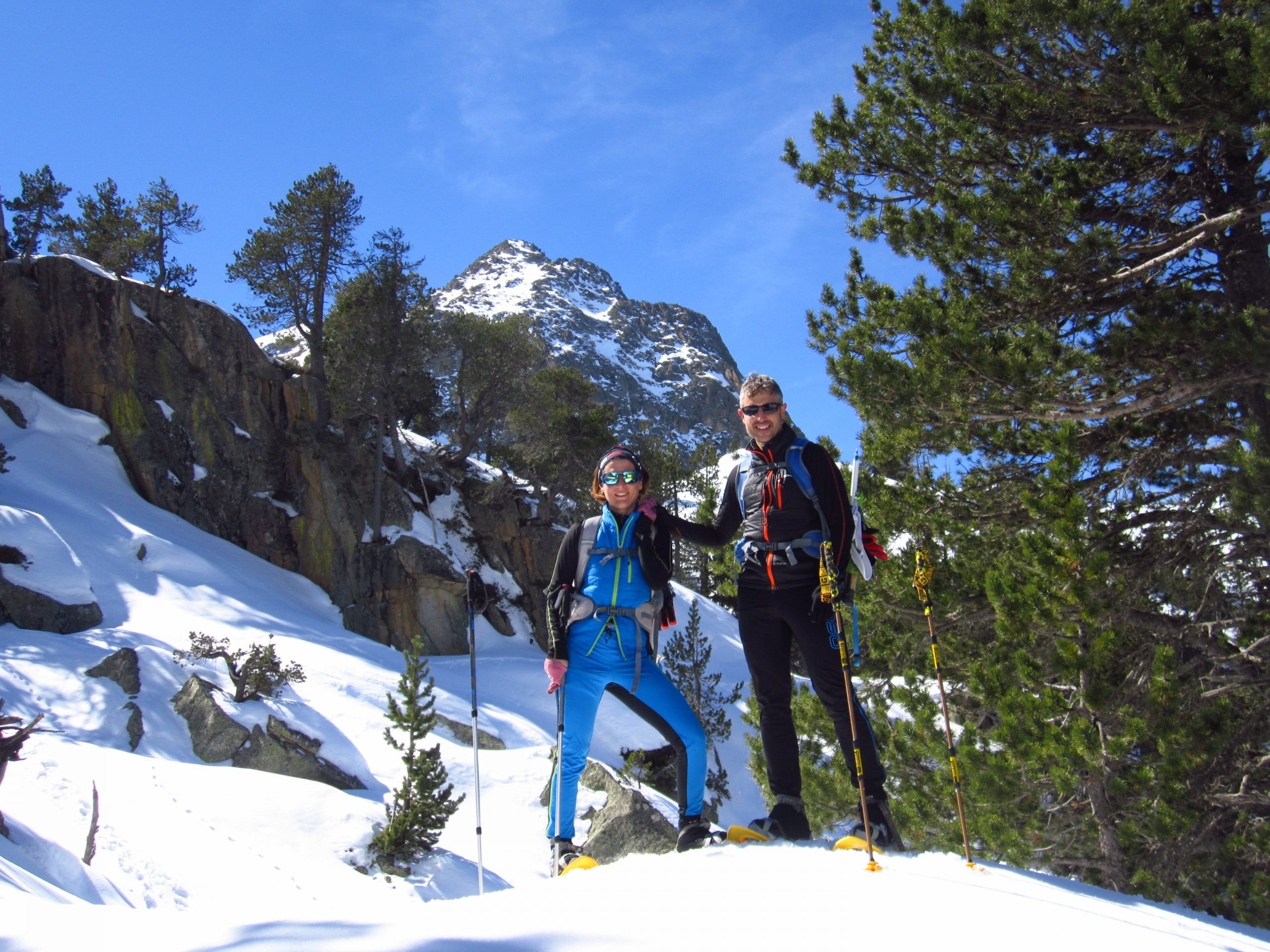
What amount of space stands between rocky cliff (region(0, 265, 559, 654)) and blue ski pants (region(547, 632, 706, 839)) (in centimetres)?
1829

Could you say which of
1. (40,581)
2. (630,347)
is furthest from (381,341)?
(630,347)

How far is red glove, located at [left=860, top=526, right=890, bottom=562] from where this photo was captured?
12.9 ft

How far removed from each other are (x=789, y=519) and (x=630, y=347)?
170 m

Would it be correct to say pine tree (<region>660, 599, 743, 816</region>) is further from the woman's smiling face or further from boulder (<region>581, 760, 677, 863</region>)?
the woman's smiling face

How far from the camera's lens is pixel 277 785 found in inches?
381

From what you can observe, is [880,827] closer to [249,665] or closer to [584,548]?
[584,548]

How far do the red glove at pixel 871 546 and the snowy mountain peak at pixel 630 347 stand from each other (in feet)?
372

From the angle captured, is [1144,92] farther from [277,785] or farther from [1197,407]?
[277,785]

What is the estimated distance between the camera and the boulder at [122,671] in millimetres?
11820

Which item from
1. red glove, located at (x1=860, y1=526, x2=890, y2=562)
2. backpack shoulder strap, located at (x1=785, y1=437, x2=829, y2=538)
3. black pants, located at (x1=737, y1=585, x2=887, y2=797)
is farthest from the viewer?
red glove, located at (x1=860, y1=526, x2=890, y2=562)

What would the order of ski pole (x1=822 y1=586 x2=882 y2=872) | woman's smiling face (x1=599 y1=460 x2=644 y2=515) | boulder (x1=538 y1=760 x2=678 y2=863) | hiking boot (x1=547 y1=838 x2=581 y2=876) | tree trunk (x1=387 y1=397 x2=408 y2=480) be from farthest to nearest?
tree trunk (x1=387 y1=397 x2=408 y2=480)
boulder (x1=538 y1=760 x2=678 y2=863)
woman's smiling face (x1=599 y1=460 x2=644 y2=515)
hiking boot (x1=547 y1=838 x2=581 y2=876)
ski pole (x1=822 y1=586 x2=882 y2=872)

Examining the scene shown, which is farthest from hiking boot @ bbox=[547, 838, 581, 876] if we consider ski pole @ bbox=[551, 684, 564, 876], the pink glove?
the pink glove

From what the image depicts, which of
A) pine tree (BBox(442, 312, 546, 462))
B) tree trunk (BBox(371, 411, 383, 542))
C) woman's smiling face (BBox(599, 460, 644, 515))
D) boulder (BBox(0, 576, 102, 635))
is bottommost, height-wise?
boulder (BBox(0, 576, 102, 635))

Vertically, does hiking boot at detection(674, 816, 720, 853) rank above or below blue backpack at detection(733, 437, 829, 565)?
below
